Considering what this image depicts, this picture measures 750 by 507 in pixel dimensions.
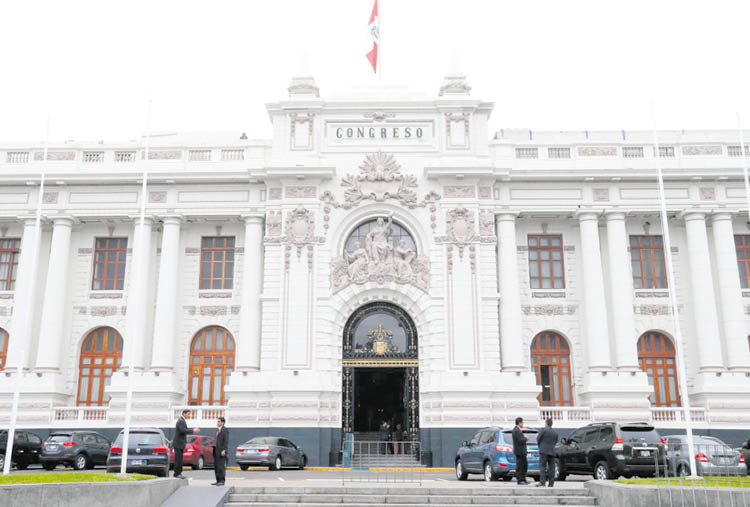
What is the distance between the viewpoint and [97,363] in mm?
35281

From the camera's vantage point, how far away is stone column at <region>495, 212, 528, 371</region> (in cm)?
3306

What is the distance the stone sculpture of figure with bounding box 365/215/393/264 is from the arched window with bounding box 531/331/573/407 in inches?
328

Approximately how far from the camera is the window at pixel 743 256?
116 ft

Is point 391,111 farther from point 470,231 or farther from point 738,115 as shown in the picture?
point 738,115

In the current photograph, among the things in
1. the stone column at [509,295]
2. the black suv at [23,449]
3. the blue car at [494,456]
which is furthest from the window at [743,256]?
the black suv at [23,449]

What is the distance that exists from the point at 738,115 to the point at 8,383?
106 feet

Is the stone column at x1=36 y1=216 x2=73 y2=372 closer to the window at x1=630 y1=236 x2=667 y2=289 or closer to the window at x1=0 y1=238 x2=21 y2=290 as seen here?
the window at x1=0 y1=238 x2=21 y2=290

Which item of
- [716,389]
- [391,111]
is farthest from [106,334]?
[716,389]

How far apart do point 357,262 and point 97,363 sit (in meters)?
13.5

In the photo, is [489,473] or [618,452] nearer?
[618,452]

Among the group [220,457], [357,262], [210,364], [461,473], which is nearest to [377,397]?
[357,262]

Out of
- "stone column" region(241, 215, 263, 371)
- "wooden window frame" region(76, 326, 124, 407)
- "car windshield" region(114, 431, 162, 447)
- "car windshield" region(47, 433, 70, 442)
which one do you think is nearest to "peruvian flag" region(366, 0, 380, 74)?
"stone column" region(241, 215, 263, 371)

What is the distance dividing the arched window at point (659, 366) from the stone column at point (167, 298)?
72.3 ft

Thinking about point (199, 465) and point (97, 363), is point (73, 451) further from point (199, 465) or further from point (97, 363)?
point (97, 363)
